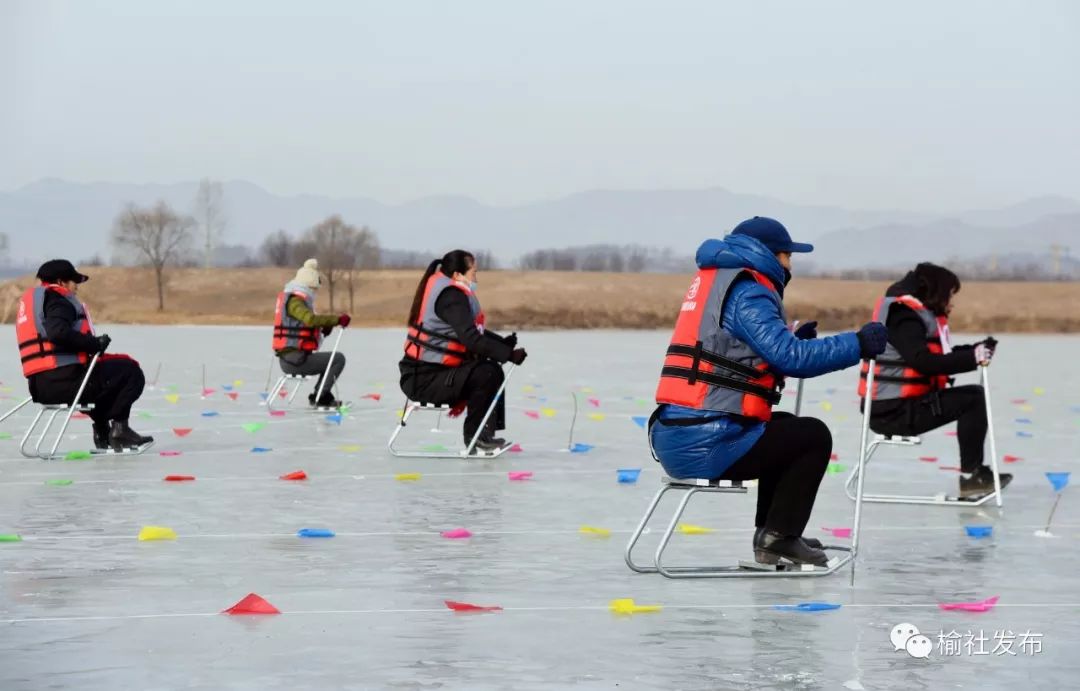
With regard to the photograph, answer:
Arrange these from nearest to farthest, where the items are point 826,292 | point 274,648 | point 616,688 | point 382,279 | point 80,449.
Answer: point 616,688
point 274,648
point 80,449
point 826,292
point 382,279

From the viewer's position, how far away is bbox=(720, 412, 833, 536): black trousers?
7.13 meters

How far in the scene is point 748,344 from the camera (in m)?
6.97

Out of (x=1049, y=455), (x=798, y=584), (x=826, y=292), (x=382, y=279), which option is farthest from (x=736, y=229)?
(x=382, y=279)

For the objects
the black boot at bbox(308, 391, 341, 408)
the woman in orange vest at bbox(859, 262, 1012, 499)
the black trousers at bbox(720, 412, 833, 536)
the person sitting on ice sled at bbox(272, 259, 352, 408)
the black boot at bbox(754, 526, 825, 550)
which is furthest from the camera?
the black boot at bbox(308, 391, 341, 408)

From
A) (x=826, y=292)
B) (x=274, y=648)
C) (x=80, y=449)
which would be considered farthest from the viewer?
(x=826, y=292)

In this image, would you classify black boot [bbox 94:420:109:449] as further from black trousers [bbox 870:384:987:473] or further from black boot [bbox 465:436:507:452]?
black trousers [bbox 870:384:987:473]

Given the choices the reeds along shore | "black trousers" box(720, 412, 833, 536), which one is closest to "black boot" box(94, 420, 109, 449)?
"black trousers" box(720, 412, 833, 536)

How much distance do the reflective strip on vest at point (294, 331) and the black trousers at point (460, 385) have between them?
462 centimetres

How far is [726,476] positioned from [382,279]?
110781 mm

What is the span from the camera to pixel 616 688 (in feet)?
16.7

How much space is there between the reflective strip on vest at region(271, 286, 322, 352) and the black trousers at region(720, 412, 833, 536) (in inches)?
406

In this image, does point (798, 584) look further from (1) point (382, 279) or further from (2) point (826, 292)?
(1) point (382, 279)

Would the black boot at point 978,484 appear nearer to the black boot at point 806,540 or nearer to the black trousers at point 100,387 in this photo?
the black boot at point 806,540

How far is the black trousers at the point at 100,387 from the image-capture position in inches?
465
